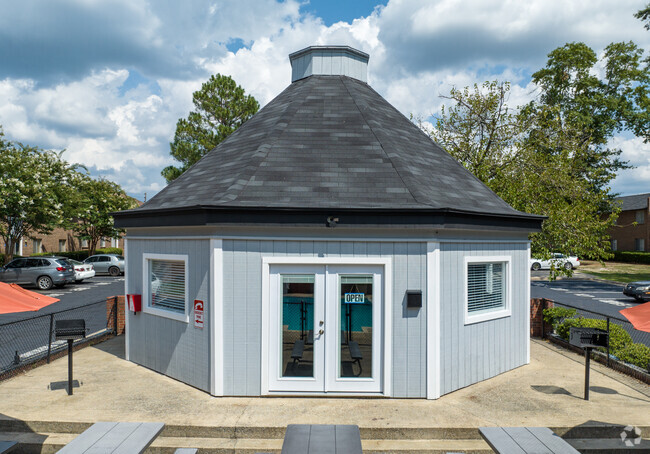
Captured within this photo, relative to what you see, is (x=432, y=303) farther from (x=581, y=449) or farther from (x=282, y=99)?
(x=282, y=99)

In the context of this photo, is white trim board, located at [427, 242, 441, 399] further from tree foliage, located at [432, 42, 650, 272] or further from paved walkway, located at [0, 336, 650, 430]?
tree foliage, located at [432, 42, 650, 272]

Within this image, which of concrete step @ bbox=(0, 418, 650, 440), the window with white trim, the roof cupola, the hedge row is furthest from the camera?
the roof cupola

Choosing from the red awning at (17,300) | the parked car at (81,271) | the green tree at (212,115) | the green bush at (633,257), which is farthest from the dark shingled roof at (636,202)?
the red awning at (17,300)

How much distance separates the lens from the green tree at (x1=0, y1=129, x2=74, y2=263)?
21.8m

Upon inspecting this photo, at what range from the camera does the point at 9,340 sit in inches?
440

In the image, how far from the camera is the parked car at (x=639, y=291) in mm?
18984

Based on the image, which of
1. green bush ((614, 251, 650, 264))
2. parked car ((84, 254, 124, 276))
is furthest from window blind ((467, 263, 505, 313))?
green bush ((614, 251, 650, 264))

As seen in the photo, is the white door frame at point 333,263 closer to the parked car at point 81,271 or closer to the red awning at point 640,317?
the red awning at point 640,317

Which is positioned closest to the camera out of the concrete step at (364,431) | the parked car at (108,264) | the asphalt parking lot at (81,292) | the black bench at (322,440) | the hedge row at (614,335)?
the black bench at (322,440)

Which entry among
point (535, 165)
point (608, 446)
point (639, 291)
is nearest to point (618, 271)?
point (639, 291)

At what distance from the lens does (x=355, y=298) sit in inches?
284

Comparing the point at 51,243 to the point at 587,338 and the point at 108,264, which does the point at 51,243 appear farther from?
the point at 587,338

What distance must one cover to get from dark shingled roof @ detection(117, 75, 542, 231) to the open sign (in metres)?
1.51

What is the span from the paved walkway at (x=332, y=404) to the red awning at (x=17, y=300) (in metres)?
2.16
